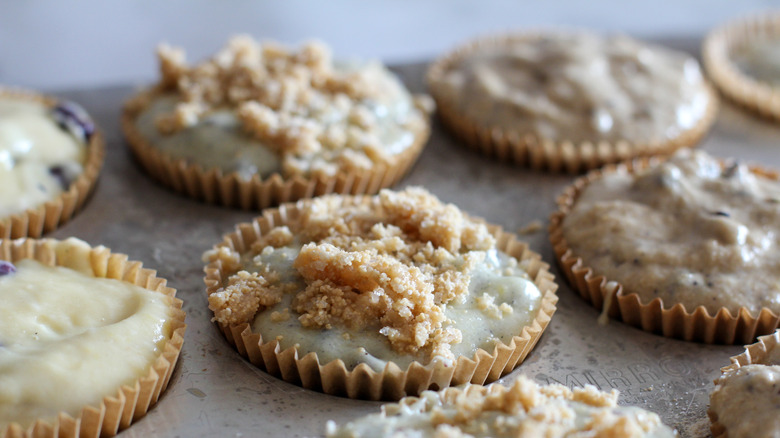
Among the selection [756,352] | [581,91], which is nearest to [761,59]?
[581,91]

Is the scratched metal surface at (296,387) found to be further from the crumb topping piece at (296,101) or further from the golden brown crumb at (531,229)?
the crumb topping piece at (296,101)

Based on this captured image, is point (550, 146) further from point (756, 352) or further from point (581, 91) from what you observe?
point (756, 352)

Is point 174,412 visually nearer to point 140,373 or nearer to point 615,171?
point 140,373

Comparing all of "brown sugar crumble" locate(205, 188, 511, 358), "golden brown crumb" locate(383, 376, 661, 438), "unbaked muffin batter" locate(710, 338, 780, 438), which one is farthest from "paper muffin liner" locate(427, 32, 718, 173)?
"golden brown crumb" locate(383, 376, 661, 438)

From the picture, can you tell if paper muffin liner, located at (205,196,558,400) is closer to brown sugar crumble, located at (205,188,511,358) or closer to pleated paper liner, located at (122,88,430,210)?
brown sugar crumble, located at (205,188,511,358)

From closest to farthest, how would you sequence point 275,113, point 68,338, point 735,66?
point 68,338, point 275,113, point 735,66
